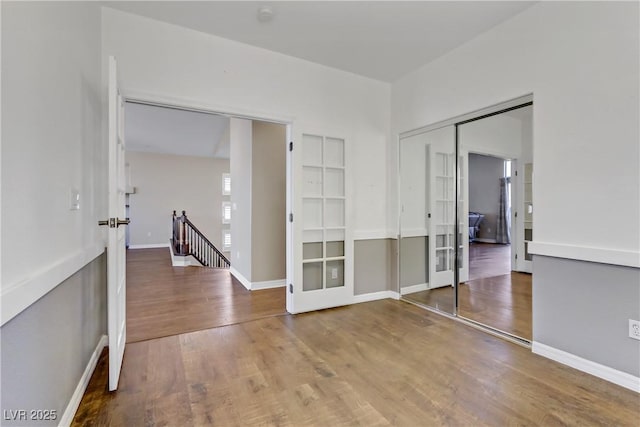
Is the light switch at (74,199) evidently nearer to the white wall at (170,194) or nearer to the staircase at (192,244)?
the staircase at (192,244)

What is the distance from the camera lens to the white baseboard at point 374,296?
142 inches

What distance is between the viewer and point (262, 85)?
9.93 ft

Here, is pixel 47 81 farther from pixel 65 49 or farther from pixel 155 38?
pixel 155 38

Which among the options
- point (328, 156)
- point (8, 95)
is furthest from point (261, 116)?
point (8, 95)

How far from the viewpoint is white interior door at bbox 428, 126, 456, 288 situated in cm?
360

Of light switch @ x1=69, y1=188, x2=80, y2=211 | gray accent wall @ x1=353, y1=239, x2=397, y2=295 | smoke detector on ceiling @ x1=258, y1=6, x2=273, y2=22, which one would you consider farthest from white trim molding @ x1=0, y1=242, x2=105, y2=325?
gray accent wall @ x1=353, y1=239, x2=397, y2=295

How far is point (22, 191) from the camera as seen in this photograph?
3.76 ft

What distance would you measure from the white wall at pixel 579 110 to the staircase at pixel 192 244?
6.16 meters

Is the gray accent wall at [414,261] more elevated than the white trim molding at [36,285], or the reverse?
the white trim molding at [36,285]

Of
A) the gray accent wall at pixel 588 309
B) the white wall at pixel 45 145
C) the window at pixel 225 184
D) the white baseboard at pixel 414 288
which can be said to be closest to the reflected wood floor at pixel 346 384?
the gray accent wall at pixel 588 309

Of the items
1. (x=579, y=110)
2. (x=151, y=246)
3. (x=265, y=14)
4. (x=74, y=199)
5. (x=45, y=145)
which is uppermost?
(x=265, y=14)

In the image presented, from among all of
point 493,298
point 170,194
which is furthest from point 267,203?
point 170,194

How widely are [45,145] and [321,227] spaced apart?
2434 millimetres

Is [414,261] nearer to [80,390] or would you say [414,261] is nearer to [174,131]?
[80,390]
